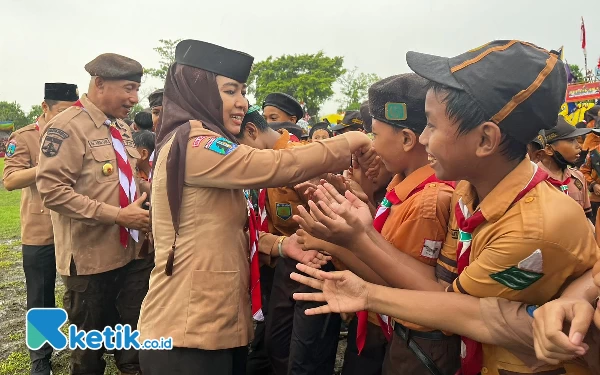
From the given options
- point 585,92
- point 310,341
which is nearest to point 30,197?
point 310,341

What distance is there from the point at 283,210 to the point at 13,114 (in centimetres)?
6412

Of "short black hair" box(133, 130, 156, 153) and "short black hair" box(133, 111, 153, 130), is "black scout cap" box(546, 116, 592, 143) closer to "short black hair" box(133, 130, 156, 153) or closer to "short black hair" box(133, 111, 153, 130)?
"short black hair" box(133, 130, 156, 153)

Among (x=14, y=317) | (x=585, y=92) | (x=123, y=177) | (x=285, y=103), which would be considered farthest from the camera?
(x=585, y=92)

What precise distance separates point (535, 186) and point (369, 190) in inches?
56.5

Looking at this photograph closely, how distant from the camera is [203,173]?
81.1 inches

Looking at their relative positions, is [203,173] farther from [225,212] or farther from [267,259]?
[267,259]

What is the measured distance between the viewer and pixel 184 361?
6.90 ft

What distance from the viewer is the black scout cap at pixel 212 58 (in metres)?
2.31

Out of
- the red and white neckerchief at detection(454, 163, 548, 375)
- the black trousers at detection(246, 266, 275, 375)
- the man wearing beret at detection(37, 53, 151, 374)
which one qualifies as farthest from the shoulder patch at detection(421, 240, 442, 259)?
the man wearing beret at detection(37, 53, 151, 374)

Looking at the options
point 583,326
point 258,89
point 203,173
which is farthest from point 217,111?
point 258,89

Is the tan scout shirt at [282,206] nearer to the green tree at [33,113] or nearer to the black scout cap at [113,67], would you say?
the black scout cap at [113,67]

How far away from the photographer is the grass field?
411cm

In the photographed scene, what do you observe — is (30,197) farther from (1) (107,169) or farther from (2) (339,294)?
(2) (339,294)

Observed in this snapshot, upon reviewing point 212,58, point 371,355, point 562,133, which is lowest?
point 371,355
